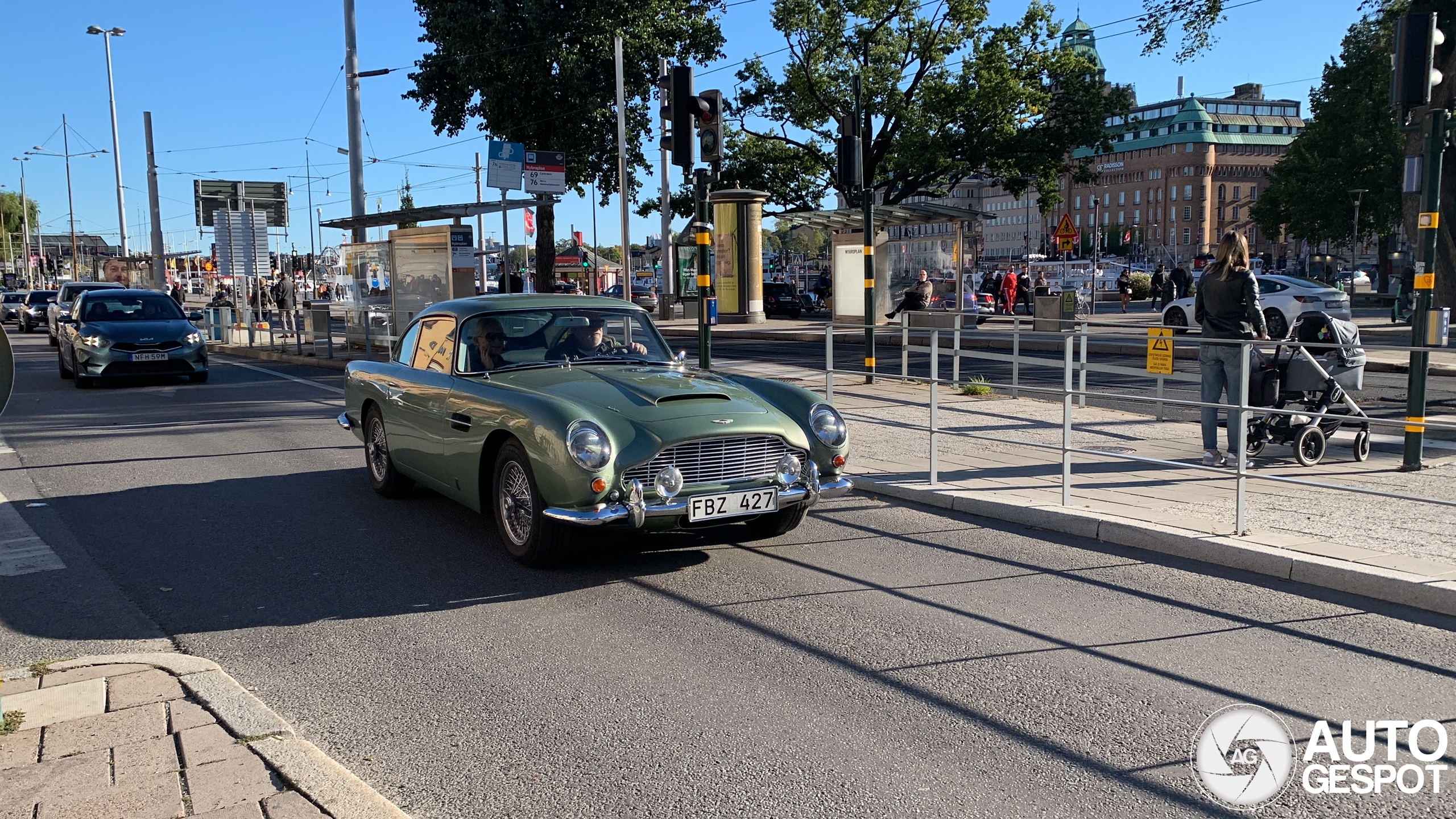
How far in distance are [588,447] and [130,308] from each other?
14.7 metres

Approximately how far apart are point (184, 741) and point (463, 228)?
19280mm

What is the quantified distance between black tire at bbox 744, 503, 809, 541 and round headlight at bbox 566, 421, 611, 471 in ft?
3.89

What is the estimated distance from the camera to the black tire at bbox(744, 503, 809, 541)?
653 centimetres

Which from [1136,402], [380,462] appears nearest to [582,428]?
[380,462]

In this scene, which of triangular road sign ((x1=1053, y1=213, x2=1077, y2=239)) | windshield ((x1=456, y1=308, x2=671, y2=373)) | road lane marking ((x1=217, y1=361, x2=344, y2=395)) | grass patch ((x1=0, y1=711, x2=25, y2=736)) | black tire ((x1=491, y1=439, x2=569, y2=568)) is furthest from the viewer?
triangular road sign ((x1=1053, y1=213, x2=1077, y2=239))

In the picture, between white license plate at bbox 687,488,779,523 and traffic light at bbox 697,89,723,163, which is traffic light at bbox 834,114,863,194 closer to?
traffic light at bbox 697,89,723,163

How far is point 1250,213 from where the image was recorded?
2635 inches

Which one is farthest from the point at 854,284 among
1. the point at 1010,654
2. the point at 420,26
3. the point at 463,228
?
the point at 1010,654

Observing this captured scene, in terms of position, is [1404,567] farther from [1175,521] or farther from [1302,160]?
[1302,160]

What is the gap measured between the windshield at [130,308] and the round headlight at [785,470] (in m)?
14.5

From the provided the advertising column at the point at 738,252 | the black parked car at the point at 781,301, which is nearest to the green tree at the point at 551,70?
the advertising column at the point at 738,252

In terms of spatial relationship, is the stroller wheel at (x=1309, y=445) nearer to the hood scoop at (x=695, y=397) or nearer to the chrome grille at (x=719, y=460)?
the chrome grille at (x=719, y=460)

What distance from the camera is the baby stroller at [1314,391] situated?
30.3ft

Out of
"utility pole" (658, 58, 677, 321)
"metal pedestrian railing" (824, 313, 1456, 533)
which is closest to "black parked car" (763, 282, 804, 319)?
"utility pole" (658, 58, 677, 321)
